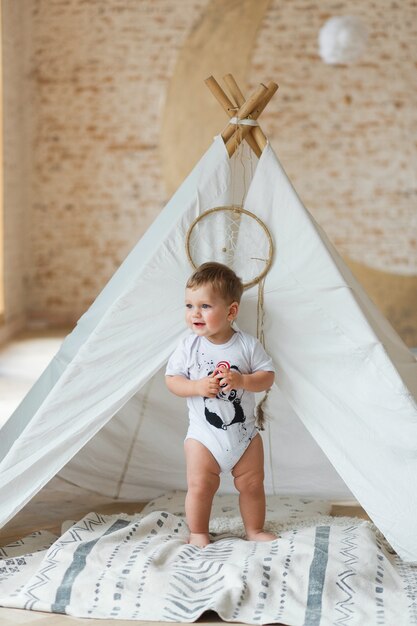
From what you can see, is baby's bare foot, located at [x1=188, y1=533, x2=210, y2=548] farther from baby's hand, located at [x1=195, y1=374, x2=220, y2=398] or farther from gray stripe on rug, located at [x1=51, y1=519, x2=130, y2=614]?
baby's hand, located at [x1=195, y1=374, x2=220, y2=398]

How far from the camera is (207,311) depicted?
2.38 metres

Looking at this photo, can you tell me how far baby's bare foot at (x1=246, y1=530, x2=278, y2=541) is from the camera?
8.10 feet

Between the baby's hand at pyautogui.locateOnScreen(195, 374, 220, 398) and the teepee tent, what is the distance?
14cm

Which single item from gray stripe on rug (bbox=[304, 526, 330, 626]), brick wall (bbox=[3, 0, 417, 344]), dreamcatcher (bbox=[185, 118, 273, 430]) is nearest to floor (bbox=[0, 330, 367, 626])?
gray stripe on rug (bbox=[304, 526, 330, 626])

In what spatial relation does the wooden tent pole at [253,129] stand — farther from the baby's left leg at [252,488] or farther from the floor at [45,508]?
Result: the floor at [45,508]

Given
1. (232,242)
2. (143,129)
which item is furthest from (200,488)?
(143,129)

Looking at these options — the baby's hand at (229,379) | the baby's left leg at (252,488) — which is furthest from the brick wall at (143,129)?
the baby's hand at (229,379)

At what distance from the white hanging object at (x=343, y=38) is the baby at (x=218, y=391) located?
5076 millimetres

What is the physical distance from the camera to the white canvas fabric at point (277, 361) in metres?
2.38

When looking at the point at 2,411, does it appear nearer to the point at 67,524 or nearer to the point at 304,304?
the point at 67,524

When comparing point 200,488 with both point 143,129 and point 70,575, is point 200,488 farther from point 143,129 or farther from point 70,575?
point 143,129

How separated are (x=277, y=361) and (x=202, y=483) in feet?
1.25

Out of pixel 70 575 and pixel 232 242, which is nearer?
pixel 70 575

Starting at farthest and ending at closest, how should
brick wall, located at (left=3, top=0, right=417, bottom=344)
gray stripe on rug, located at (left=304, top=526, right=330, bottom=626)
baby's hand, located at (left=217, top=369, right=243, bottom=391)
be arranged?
brick wall, located at (left=3, top=0, right=417, bottom=344), baby's hand, located at (left=217, top=369, right=243, bottom=391), gray stripe on rug, located at (left=304, top=526, right=330, bottom=626)
